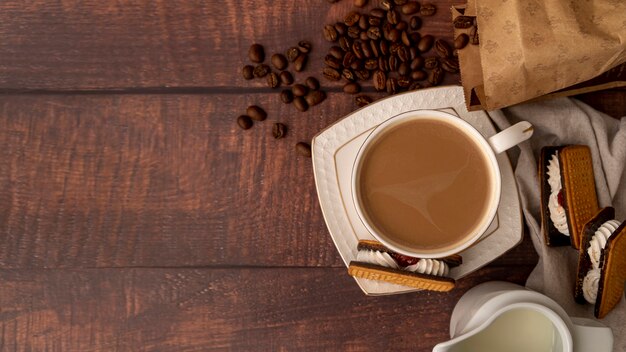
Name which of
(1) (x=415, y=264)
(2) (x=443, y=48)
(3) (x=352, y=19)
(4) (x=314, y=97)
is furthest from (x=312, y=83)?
(1) (x=415, y=264)

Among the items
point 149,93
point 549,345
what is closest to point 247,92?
point 149,93

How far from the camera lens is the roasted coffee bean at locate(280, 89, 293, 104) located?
110 cm

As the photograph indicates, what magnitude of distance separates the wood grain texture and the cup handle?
0.33m

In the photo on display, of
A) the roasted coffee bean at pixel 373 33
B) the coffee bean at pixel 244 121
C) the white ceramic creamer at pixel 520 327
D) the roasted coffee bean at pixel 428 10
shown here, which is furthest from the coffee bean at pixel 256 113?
the white ceramic creamer at pixel 520 327

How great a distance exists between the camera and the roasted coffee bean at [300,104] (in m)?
1.10

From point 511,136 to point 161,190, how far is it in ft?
2.05

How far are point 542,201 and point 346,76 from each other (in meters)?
0.41

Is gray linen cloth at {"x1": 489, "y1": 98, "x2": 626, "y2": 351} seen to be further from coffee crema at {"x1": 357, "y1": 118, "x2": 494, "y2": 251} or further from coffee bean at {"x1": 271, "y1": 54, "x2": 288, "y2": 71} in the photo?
coffee bean at {"x1": 271, "y1": 54, "x2": 288, "y2": 71}

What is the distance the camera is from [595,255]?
989 millimetres

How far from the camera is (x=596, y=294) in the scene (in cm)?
101

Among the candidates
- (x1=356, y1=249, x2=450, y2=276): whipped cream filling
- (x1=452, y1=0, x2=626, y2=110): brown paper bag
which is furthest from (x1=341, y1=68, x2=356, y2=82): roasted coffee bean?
(x1=356, y1=249, x2=450, y2=276): whipped cream filling

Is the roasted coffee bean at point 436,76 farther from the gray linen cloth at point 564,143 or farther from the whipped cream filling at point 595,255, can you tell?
the whipped cream filling at point 595,255

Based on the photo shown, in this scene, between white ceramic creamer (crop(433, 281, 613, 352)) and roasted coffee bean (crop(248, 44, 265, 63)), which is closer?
white ceramic creamer (crop(433, 281, 613, 352))

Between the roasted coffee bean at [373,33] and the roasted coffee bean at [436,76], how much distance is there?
0.12m
